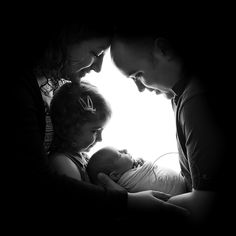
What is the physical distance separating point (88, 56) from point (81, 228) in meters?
0.49

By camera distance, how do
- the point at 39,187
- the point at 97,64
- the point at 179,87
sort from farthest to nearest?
the point at 97,64, the point at 179,87, the point at 39,187

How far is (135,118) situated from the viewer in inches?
38.9

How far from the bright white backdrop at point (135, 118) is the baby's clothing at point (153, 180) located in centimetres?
12

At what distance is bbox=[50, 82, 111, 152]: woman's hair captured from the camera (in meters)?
0.92

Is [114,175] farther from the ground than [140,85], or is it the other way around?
[140,85]

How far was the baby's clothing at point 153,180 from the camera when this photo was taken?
78cm

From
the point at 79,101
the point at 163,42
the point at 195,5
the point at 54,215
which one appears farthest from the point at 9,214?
the point at 195,5

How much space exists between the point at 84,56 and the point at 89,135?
0.83ft

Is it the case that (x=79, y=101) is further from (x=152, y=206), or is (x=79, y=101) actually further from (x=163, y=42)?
(x=152, y=206)

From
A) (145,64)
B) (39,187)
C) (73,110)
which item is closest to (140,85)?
(145,64)

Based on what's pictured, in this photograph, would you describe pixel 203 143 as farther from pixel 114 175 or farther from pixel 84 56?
Result: pixel 84 56

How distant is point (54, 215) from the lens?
59 cm

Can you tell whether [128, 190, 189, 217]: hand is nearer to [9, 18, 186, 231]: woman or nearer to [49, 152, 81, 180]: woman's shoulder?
[9, 18, 186, 231]: woman

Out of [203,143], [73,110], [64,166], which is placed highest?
[203,143]
